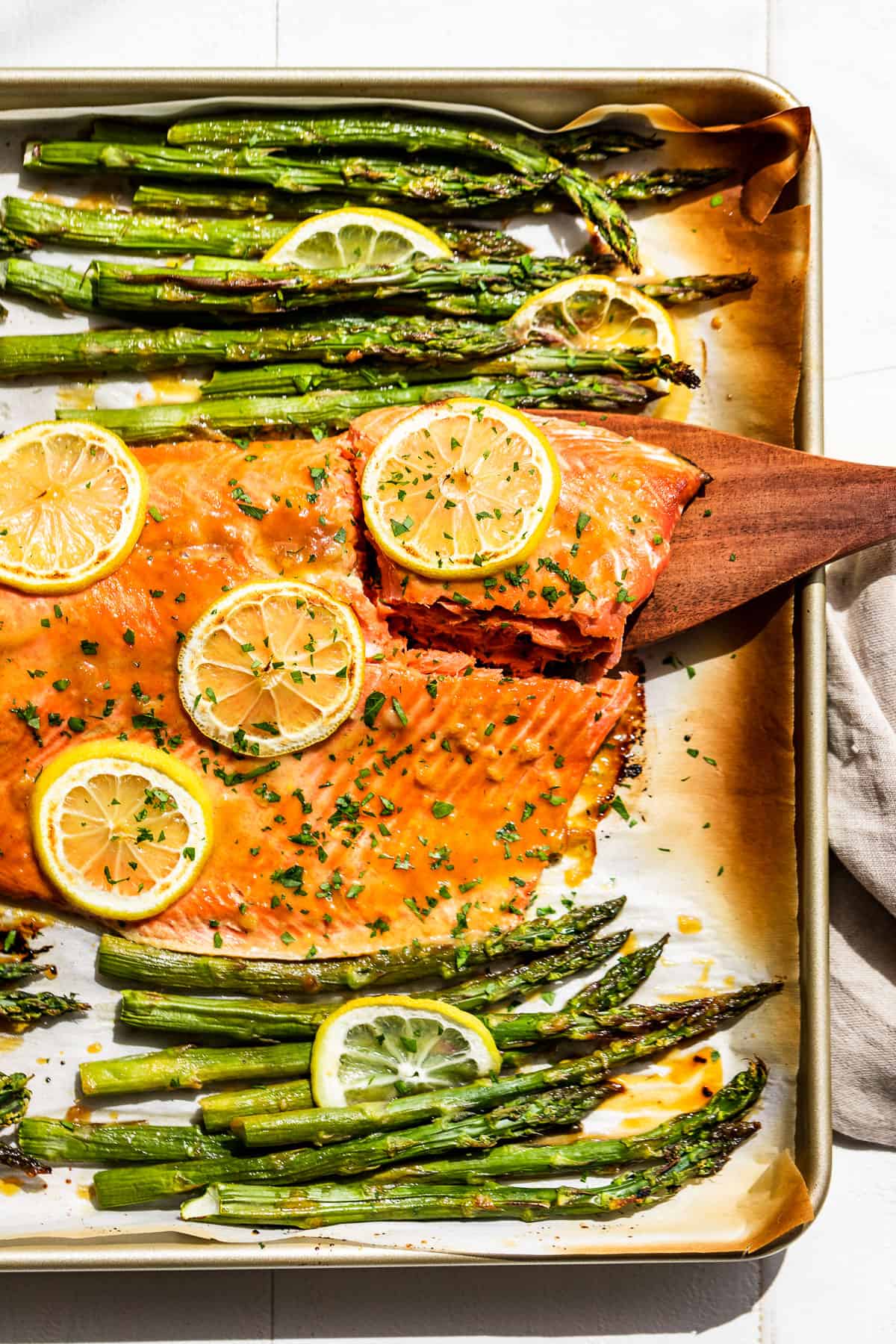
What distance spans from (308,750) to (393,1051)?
4.42 feet

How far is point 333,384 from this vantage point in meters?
4.91

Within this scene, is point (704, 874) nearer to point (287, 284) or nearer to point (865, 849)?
point (865, 849)

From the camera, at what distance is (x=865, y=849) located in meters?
4.80

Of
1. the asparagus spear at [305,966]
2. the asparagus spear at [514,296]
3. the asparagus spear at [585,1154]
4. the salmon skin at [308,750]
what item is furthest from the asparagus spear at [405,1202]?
the asparagus spear at [514,296]

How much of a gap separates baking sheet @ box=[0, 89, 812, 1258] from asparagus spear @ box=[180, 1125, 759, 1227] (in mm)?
138

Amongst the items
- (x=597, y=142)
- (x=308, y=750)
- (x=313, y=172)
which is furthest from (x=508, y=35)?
(x=308, y=750)

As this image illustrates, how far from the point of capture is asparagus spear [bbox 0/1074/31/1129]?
4.61m

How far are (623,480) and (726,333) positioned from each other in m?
1.07

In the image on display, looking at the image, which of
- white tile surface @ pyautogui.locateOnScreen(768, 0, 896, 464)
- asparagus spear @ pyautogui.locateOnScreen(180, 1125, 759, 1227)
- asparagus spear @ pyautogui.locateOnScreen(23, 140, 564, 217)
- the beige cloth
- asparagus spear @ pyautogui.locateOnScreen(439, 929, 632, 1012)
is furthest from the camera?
white tile surface @ pyautogui.locateOnScreen(768, 0, 896, 464)

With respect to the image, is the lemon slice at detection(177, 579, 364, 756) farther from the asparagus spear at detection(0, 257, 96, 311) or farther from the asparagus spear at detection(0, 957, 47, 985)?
the asparagus spear at detection(0, 257, 96, 311)

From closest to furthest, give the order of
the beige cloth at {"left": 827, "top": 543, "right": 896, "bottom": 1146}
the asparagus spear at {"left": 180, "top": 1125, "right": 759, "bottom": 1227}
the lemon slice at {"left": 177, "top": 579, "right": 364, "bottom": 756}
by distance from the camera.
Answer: the lemon slice at {"left": 177, "top": 579, "right": 364, "bottom": 756} < the asparagus spear at {"left": 180, "top": 1125, "right": 759, "bottom": 1227} < the beige cloth at {"left": 827, "top": 543, "right": 896, "bottom": 1146}

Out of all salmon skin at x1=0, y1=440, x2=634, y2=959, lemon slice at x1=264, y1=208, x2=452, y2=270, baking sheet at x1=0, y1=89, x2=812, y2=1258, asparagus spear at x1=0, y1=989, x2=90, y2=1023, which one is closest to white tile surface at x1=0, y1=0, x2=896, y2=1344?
baking sheet at x1=0, y1=89, x2=812, y2=1258

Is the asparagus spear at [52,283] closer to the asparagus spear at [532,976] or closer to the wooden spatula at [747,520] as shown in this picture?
the wooden spatula at [747,520]

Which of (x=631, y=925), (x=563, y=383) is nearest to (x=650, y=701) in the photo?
(x=631, y=925)
